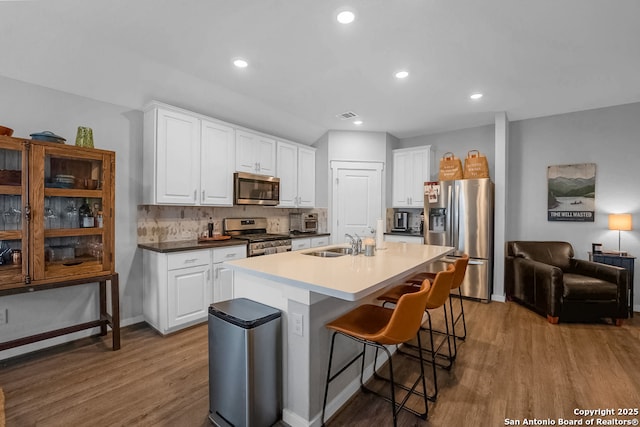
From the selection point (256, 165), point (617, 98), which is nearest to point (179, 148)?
point (256, 165)

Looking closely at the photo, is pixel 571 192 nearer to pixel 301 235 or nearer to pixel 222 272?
pixel 301 235

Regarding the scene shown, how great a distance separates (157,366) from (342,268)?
177cm

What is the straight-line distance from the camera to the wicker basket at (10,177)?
2209 millimetres

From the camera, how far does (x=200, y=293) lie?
10.5ft

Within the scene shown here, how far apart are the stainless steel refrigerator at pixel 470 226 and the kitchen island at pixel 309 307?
8.42ft

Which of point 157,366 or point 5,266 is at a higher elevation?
point 5,266

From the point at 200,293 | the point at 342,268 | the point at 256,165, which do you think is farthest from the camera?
the point at 256,165

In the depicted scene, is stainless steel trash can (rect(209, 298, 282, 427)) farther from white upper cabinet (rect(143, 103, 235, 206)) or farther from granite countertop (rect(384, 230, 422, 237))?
granite countertop (rect(384, 230, 422, 237))

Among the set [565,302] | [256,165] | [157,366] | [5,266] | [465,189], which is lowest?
[157,366]

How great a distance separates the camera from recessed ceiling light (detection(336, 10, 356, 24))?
82.2 inches

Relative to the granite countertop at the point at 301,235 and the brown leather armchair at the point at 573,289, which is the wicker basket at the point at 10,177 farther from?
the brown leather armchair at the point at 573,289

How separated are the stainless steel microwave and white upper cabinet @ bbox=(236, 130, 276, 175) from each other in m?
0.11

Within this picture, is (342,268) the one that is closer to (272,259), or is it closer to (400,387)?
(272,259)

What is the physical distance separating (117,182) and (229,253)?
4.54 feet
